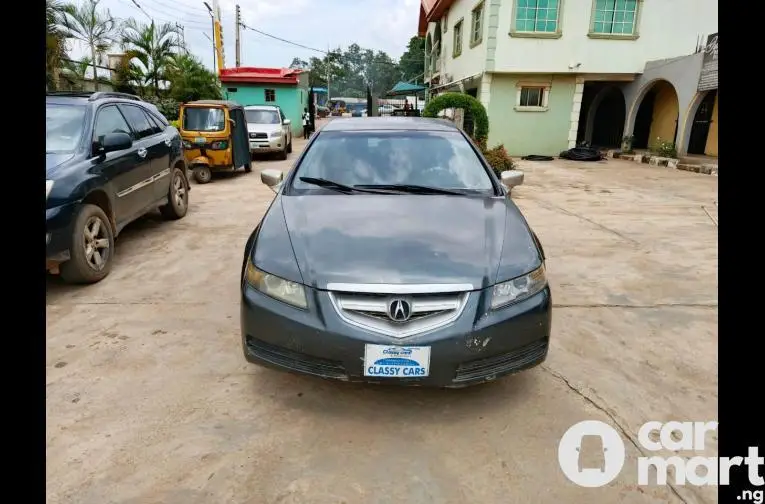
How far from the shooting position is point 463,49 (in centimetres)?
1786

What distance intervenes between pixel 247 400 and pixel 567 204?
7.06 m

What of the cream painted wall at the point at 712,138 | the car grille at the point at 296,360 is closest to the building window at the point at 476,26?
the cream painted wall at the point at 712,138

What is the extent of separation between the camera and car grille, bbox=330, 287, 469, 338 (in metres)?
2.18

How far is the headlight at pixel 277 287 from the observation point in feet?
7.51

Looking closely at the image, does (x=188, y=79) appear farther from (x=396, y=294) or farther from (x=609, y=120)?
(x=396, y=294)

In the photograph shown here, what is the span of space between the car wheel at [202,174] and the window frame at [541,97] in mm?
10333

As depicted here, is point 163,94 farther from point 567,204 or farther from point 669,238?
point 669,238

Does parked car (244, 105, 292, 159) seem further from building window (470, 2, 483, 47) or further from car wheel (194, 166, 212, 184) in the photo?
building window (470, 2, 483, 47)

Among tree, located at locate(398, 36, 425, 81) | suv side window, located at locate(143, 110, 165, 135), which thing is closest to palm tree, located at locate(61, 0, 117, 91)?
suv side window, located at locate(143, 110, 165, 135)

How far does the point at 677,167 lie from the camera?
13055mm

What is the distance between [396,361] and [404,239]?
68 cm

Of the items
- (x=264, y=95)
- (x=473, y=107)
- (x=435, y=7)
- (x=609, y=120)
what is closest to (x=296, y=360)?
(x=473, y=107)
